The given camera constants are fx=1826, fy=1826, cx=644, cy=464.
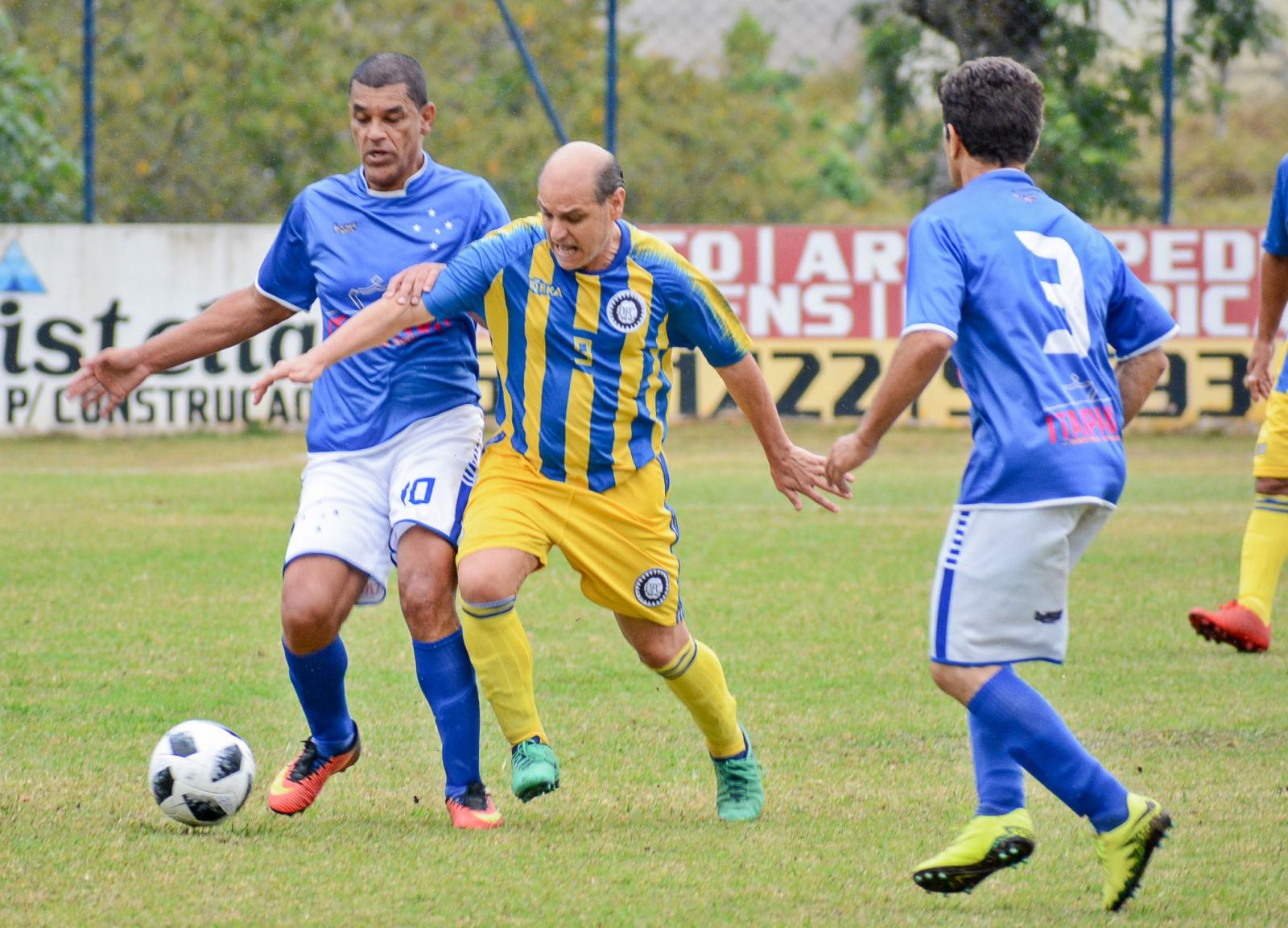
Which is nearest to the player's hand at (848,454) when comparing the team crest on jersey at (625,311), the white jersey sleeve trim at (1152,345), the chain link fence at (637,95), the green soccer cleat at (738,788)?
the white jersey sleeve trim at (1152,345)

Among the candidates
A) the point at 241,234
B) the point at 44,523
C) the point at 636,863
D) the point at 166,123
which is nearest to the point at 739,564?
the point at 44,523

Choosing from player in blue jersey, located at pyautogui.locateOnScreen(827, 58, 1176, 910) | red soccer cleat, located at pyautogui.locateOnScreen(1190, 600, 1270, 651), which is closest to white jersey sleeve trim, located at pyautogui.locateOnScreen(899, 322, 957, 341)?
player in blue jersey, located at pyautogui.locateOnScreen(827, 58, 1176, 910)

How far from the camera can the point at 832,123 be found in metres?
39.6

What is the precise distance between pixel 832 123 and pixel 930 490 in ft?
91.5

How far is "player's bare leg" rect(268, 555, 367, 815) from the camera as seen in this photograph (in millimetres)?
4879

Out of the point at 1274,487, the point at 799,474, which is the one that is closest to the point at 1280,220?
the point at 1274,487

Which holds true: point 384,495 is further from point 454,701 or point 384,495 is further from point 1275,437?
point 1275,437

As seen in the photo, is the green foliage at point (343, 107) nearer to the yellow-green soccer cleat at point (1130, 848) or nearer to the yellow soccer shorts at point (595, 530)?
the yellow soccer shorts at point (595, 530)

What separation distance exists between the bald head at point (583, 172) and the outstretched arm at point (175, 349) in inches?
44.4

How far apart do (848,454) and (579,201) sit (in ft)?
3.29

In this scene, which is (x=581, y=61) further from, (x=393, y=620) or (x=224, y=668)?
(x=224, y=668)

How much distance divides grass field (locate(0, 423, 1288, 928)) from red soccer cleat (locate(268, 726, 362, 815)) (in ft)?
0.18

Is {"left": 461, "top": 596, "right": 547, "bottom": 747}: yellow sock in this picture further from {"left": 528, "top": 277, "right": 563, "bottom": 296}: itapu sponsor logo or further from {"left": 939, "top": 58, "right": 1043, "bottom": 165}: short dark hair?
{"left": 939, "top": 58, "right": 1043, "bottom": 165}: short dark hair

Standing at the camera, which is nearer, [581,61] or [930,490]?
[930,490]
